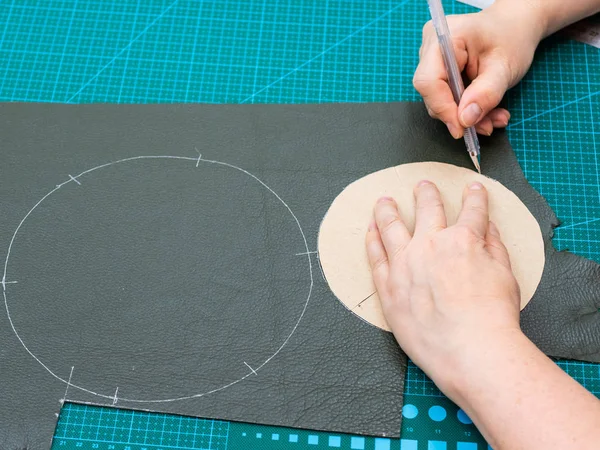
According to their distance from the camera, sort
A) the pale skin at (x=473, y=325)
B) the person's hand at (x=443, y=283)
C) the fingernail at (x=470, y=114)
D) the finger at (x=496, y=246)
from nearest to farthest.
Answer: the pale skin at (x=473, y=325) → the person's hand at (x=443, y=283) → the finger at (x=496, y=246) → the fingernail at (x=470, y=114)

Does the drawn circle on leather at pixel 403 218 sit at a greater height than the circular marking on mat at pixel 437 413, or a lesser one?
greater

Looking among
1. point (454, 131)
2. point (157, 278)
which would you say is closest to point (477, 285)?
point (454, 131)

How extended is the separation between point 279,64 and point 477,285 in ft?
2.77

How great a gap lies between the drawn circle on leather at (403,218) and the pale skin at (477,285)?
34mm

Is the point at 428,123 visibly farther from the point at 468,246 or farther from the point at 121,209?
the point at 121,209

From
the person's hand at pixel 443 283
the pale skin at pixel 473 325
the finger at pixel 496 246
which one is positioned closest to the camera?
the pale skin at pixel 473 325

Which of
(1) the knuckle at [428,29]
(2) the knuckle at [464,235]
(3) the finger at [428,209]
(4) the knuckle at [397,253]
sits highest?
(1) the knuckle at [428,29]

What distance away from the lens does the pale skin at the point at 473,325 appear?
968mm

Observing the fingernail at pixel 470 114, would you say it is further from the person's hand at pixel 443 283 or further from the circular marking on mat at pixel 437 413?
the circular marking on mat at pixel 437 413

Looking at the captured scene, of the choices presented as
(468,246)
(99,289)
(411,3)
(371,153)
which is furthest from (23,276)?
(411,3)

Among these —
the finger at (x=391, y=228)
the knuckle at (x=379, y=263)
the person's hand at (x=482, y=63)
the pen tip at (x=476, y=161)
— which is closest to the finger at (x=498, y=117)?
the person's hand at (x=482, y=63)

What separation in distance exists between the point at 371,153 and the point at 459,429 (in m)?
0.64

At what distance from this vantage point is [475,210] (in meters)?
1.24

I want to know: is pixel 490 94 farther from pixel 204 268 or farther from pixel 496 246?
pixel 204 268
